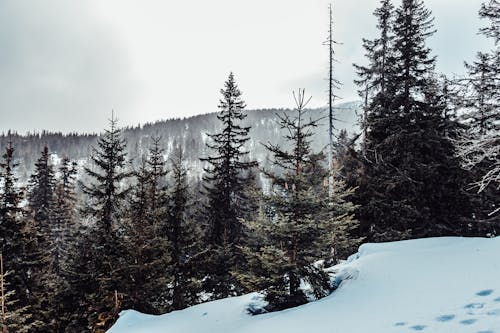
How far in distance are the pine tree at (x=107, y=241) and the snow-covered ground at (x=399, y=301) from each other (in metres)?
4.42

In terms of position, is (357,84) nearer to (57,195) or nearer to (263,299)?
(263,299)

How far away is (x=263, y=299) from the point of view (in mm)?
9883

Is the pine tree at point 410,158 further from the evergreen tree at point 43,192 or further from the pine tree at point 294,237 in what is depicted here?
the evergreen tree at point 43,192

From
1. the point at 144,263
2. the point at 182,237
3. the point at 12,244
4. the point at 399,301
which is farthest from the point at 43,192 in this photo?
the point at 399,301

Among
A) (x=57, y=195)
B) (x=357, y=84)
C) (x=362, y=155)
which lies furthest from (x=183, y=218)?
(x=57, y=195)

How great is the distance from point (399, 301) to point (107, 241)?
15.4 metres

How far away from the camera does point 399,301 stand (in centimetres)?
684

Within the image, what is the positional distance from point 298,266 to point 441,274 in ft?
11.8

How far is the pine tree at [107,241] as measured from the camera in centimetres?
1508

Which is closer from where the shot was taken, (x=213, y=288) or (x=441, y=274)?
(x=441, y=274)

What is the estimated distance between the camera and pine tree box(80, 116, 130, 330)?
1508 centimetres

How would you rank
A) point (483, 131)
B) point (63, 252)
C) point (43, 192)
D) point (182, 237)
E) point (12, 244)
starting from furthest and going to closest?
point (43, 192), point (63, 252), point (182, 237), point (12, 244), point (483, 131)

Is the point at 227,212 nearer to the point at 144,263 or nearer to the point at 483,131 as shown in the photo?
the point at 144,263

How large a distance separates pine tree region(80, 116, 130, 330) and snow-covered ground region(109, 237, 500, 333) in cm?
442
